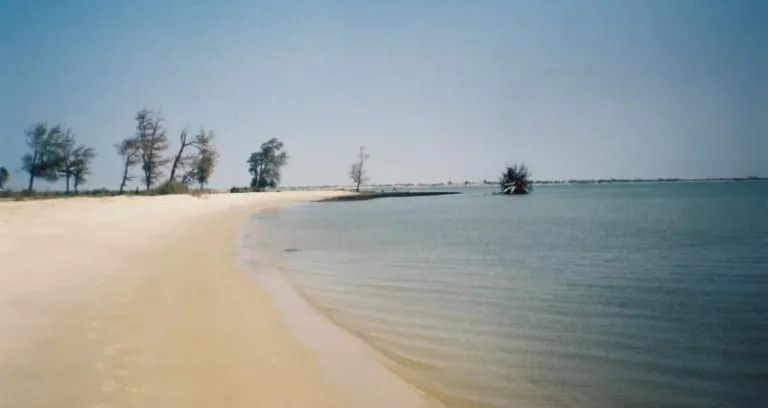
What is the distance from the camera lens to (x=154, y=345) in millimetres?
5023

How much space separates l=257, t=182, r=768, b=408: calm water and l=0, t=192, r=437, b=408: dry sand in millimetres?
884

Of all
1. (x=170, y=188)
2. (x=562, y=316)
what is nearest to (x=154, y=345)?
(x=562, y=316)

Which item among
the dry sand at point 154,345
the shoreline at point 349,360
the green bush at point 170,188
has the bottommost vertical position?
the shoreline at point 349,360

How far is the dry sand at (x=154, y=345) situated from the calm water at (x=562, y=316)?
0.88 m

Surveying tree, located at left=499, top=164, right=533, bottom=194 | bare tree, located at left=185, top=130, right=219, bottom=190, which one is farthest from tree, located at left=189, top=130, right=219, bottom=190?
tree, located at left=499, top=164, right=533, bottom=194

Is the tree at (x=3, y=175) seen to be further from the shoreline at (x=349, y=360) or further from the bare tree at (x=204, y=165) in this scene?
the shoreline at (x=349, y=360)

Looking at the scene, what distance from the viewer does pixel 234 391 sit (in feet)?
13.1

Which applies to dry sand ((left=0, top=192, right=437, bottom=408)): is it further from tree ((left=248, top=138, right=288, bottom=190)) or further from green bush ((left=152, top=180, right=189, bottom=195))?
tree ((left=248, top=138, right=288, bottom=190))

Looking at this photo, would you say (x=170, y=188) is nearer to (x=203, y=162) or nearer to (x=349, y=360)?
(x=203, y=162)

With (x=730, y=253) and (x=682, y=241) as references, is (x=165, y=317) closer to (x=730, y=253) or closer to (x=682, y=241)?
(x=730, y=253)

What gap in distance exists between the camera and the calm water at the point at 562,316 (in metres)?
4.55

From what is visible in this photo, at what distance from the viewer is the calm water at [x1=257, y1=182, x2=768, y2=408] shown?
4547 millimetres

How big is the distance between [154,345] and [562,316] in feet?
16.9

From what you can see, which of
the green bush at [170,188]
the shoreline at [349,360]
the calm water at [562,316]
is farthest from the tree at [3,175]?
the shoreline at [349,360]
